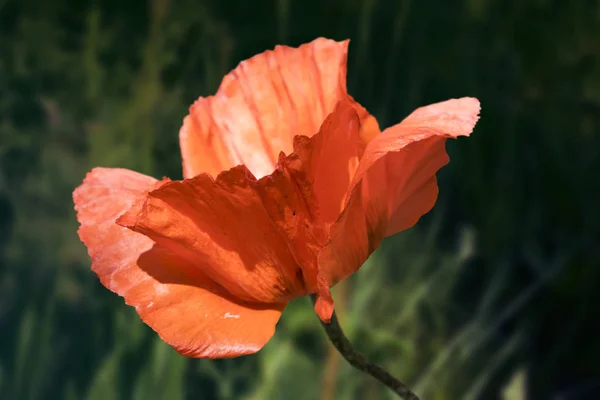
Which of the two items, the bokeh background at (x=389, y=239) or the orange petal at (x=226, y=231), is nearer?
the orange petal at (x=226, y=231)

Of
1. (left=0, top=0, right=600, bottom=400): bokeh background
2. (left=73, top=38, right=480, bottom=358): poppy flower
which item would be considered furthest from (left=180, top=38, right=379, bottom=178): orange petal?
(left=0, top=0, right=600, bottom=400): bokeh background

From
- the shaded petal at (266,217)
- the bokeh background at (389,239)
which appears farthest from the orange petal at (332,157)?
the bokeh background at (389,239)

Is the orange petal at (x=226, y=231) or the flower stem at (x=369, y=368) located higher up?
the orange petal at (x=226, y=231)

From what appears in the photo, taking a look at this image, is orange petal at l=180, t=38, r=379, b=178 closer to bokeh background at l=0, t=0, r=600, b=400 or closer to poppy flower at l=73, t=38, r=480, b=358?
poppy flower at l=73, t=38, r=480, b=358

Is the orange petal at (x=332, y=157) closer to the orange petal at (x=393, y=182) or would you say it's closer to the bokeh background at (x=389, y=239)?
the orange petal at (x=393, y=182)

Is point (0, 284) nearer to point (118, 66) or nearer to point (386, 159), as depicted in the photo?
point (118, 66)

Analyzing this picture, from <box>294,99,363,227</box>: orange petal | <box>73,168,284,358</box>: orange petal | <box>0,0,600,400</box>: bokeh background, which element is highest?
<box>294,99,363,227</box>: orange petal

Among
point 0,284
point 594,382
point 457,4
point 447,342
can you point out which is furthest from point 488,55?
point 0,284

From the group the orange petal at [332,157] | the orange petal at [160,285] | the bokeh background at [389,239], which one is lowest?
the bokeh background at [389,239]
